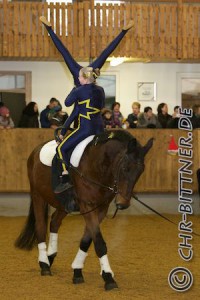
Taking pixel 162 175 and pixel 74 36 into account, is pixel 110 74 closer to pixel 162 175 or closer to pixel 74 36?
pixel 74 36

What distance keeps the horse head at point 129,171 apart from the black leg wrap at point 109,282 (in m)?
0.78

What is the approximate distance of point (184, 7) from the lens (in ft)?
49.8

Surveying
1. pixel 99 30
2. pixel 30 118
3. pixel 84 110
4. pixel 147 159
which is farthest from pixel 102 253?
pixel 99 30

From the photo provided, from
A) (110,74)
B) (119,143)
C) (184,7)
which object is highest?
(184,7)

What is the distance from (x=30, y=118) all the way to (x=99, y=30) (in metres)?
2.33

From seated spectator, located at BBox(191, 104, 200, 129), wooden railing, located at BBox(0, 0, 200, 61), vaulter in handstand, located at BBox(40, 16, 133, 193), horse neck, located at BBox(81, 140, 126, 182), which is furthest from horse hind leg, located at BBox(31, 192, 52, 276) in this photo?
seated spectator, located at BBox(191, 104, 200, 129)

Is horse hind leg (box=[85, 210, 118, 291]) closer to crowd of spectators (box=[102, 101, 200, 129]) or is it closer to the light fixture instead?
crowd of spectators (box=[102, 101, 200, 129])

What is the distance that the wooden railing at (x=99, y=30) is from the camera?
579 inches

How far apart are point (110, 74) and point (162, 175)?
3909 millimetres

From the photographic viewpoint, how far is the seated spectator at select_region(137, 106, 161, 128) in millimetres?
14927

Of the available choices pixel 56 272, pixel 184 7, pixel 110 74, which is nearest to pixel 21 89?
pixel 110 74

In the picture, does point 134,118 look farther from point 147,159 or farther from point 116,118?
point 147,159

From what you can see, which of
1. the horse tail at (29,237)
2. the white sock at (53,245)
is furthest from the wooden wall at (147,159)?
the white sock at (53,245)

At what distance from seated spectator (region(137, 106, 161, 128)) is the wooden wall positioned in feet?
1.90
